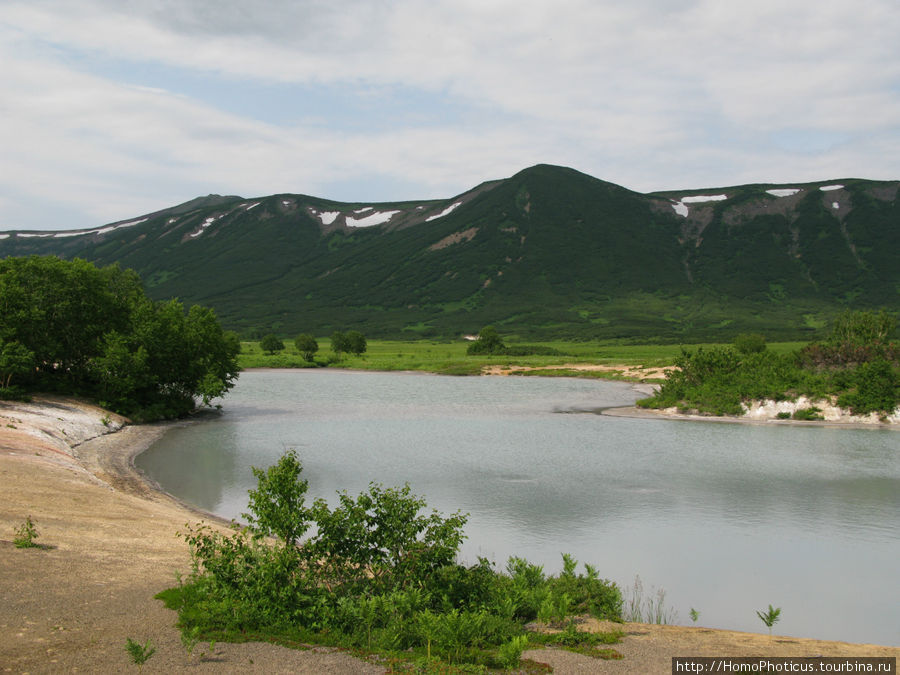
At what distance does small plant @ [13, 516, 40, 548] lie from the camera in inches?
542

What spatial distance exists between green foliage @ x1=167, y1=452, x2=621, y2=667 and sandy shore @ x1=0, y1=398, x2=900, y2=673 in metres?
0.58

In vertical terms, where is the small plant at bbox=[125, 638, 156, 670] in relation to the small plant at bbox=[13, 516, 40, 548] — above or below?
above

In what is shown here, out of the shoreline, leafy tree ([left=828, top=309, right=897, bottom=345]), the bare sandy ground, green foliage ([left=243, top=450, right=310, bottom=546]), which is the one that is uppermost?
leafy tree ([left=828, top=309, right=897, bottom=345])

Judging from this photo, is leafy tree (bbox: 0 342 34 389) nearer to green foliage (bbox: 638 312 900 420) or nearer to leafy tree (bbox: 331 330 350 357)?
green foliage (bbox: 638 312 900 420)

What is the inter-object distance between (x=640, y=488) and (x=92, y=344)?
35.9 metres

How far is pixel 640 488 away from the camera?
27375 millimetres

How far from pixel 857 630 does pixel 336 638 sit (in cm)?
1107

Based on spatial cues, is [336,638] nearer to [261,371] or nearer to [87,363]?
[87,363]

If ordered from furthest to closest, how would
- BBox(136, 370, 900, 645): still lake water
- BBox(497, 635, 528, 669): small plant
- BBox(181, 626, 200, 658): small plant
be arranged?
1. BBox(136, 370, 900, 645): still lake water
2. BBox(497, 635, 528, 669): small plant
3. BBox(181, 626, 200, 658): small plant

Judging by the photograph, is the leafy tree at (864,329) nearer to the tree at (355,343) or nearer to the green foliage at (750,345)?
the green foliage at (750,345)

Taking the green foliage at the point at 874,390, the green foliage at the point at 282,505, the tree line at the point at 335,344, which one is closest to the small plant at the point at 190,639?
the green foliage at the point at 282,505

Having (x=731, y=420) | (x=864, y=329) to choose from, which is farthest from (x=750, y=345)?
(x=731, y=420)

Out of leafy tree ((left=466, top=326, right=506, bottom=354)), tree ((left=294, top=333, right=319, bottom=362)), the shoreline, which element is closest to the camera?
the shoreline

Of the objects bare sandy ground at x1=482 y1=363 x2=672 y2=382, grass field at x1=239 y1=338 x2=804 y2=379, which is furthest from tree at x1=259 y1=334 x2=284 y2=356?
bare sandy ground at x1=482 y1=363 x2=672 y2=382
